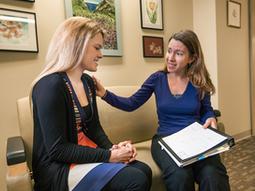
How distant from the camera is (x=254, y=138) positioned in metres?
3.49

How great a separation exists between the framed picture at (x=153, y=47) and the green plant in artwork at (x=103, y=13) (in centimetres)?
34

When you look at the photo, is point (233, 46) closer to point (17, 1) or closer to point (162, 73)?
point (162, 73)

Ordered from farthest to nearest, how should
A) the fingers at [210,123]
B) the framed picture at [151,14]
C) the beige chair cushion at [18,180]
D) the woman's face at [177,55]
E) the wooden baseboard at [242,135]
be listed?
the wooden baseboard at [242,135] → the framed picture at [151,14] → the woman's face at [177,55] → the fingers at [210,123] → the beige chair cushion at [18,180]

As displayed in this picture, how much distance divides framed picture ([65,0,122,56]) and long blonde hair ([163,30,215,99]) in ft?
2.31

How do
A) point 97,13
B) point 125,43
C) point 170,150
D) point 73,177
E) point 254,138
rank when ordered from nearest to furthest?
point 73,177 → point 170,150 → point 97,13 → point 125,43 → point 254,138

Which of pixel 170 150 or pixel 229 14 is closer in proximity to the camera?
pixel 170 150

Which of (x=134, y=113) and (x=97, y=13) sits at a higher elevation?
(x=97, y=13)

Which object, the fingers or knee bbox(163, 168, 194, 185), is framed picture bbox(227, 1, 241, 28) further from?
knee bbox(163, 168, 194, 185)

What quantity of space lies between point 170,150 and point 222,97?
1.93m

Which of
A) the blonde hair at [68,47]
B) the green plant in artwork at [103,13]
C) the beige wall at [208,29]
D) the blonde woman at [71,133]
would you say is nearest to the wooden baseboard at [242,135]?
the beige wall at [208,29]

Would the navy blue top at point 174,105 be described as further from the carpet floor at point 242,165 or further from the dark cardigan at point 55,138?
the carpet floor at point 242,165

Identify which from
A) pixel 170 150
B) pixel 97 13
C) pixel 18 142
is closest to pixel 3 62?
pixel 18 142

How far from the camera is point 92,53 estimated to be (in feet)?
4.25

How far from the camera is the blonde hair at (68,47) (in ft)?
3.98
